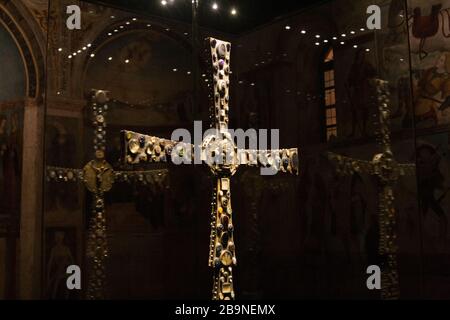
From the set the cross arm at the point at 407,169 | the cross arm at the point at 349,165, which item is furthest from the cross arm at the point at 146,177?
the cross arm at the point at 407,169

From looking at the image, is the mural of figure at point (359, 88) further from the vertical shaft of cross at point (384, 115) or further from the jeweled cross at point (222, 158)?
the jeweled cross at point (222, 158)

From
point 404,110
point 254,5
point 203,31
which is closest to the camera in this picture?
point 203,31

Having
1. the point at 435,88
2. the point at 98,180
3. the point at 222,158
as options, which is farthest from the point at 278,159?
the point at 435,88

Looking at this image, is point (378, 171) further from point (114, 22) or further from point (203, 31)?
point (114, 22)

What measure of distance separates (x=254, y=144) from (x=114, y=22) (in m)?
0.76

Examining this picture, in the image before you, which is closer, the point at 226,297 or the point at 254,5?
the point at 226,297

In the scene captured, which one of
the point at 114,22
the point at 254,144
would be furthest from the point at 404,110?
the point at 114,22

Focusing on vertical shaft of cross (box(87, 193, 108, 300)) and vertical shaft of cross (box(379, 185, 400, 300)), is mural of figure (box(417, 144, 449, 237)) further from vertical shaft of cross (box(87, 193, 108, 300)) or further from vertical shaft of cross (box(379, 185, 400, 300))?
vertical shaft of cross (box(87, 193, 108, 300))

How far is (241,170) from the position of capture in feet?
7.39

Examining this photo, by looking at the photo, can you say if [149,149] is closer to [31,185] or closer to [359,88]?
[359,88]

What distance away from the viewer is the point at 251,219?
7.34 feet

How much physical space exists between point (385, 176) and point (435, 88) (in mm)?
1282

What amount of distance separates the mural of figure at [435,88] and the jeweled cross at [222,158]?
1.48m
